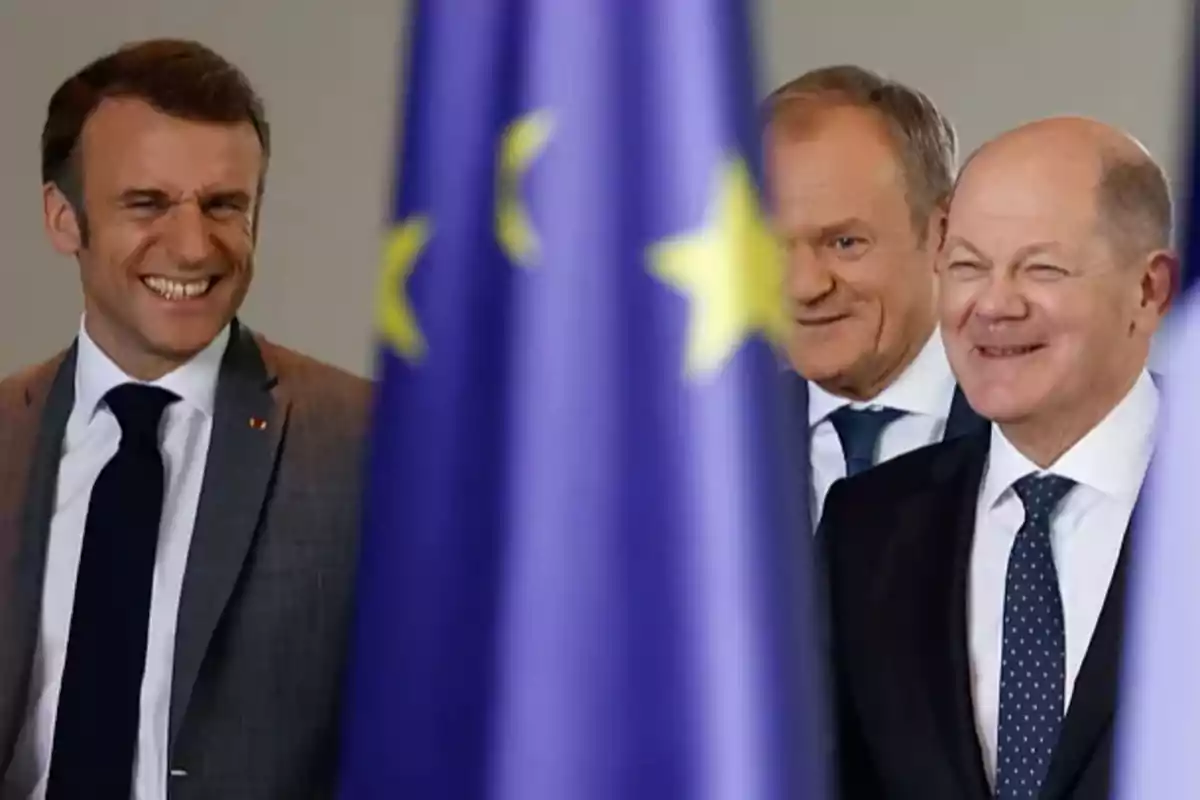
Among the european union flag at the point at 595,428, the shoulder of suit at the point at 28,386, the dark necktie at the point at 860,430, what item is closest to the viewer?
the european union flag at the point at 595,428

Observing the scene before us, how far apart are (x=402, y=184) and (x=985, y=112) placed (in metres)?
0.83

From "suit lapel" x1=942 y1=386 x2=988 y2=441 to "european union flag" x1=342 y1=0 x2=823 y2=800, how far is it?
354mm

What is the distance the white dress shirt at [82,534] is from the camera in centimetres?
117

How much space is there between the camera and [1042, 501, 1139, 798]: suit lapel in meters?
0.91

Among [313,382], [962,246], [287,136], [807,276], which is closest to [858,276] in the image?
[807,276]

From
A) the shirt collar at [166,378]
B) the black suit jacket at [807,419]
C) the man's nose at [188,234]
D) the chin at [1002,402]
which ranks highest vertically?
the man's nose at [188,234]

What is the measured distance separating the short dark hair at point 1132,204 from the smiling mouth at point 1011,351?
0.07 meters

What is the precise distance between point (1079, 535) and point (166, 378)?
0.64 meters

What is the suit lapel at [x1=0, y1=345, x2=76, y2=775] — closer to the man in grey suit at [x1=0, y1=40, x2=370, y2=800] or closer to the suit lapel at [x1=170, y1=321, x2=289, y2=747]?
the man in grey suit at [x1=0, y1=40, x2=370, y2=800]

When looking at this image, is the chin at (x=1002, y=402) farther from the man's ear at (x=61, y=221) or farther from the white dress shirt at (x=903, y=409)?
the man's ear at (x=61, y=221)

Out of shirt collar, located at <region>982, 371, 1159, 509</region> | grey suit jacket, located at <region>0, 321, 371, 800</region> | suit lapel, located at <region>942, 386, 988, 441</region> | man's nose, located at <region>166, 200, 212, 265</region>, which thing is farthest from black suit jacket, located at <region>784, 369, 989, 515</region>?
man's nose, located at <region>166, 200, 212, 265</region>

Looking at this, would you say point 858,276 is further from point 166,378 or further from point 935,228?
point 166,378

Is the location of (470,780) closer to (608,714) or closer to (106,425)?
(608,714)

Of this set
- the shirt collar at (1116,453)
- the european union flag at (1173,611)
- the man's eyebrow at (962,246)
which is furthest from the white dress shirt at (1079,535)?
the european union flag at (1173,611)
